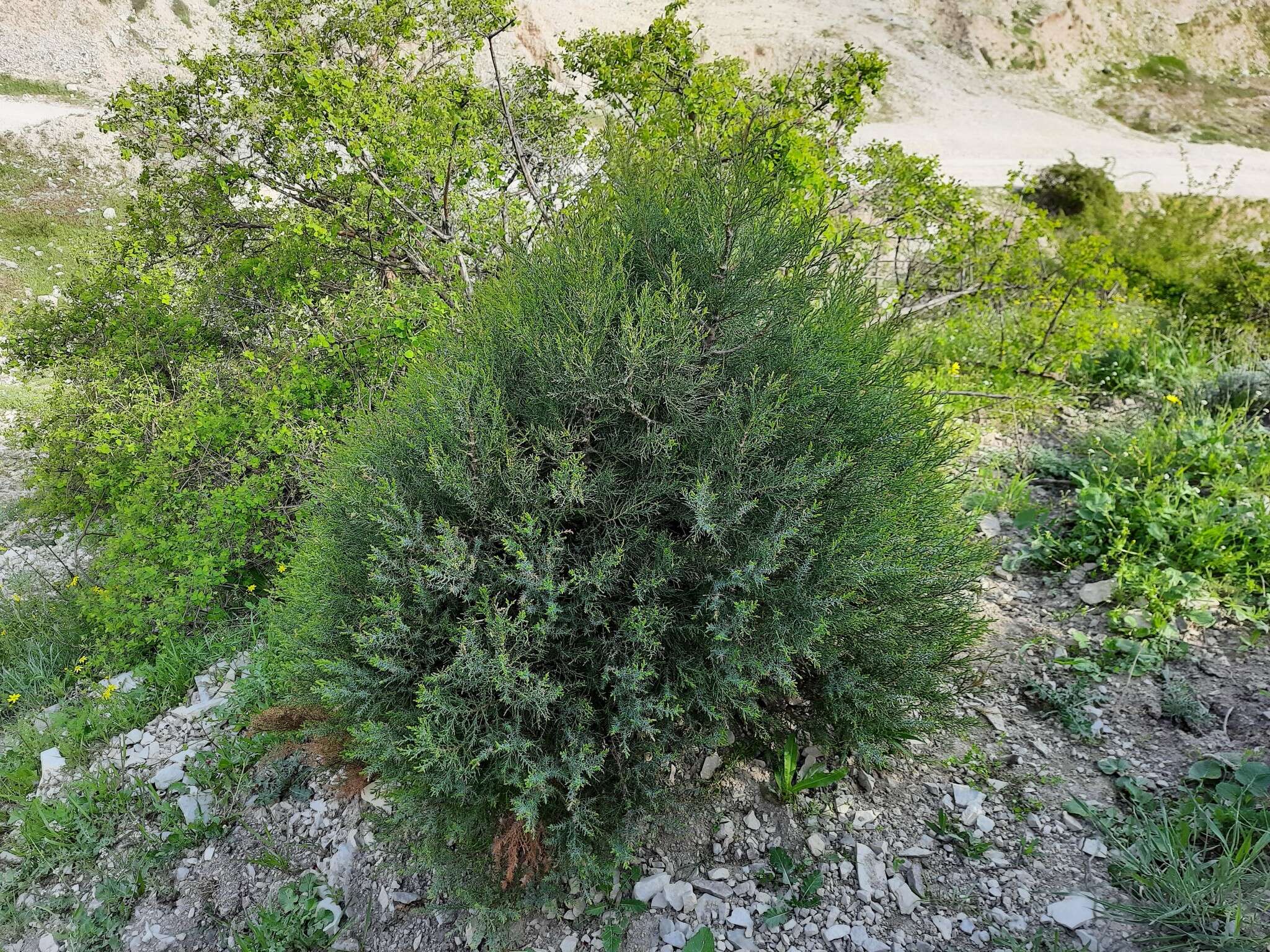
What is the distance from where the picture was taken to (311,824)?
2863 millimetres

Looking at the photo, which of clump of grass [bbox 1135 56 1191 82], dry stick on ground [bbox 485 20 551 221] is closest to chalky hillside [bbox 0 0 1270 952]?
dry stick on ground [bbox 485 20 551 221]

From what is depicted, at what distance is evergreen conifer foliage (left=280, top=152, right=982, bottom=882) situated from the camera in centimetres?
205

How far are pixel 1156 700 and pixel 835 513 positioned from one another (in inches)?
74.9

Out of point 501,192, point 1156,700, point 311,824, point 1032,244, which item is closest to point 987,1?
point 1032,244

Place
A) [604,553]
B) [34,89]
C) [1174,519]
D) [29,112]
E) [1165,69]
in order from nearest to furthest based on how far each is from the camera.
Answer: [604,553] < [1174,519] < [29,112] < [34,89] < [1165,69]

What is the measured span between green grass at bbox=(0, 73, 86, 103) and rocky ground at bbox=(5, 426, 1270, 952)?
20.8 m

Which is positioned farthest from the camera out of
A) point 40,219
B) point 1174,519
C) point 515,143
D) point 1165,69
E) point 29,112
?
point 1165,69

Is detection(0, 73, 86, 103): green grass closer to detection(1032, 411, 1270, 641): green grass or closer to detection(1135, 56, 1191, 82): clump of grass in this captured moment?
detection(1032, 411, 1270, 641): green grass

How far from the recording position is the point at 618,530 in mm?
2178

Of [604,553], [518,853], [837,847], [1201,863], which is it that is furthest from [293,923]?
[1201,863]

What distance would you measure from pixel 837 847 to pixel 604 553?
1.46 m

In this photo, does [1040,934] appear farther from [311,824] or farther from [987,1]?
[987,1]

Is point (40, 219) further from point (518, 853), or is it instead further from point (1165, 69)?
point (1165, 69)

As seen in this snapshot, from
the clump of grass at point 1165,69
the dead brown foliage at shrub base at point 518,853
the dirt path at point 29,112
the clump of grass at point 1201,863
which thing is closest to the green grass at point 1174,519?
the clump of grass at point 1201,863
